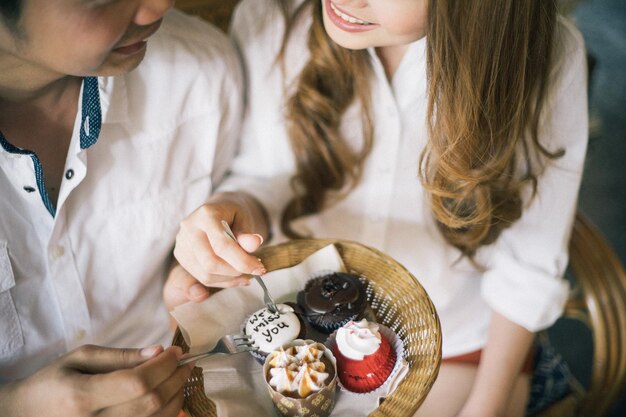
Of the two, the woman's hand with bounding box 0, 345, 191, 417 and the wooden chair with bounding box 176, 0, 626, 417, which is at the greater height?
the woman's hand with bounding box 0, 345, 191, 417

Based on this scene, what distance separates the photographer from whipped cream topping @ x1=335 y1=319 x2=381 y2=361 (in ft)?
3.02

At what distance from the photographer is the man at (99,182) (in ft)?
2.61

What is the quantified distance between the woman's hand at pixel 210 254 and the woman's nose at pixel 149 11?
336 millimetres

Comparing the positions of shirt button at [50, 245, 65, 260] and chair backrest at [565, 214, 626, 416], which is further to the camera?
chair backrest at [565, 214, 626, 416]

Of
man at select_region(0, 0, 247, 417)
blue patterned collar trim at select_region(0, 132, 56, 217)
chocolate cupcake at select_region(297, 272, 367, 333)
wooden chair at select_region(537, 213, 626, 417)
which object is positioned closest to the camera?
man at select_region(0, 0, 247, 417)

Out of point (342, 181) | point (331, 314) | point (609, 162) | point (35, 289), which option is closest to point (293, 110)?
point (342, 181)

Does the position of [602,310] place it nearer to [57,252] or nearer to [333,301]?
[333,301]

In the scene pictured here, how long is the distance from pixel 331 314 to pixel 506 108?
481mm

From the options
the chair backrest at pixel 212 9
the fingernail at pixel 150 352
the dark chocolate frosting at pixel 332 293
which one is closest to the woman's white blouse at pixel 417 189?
the chair backrest at pixel 212 9

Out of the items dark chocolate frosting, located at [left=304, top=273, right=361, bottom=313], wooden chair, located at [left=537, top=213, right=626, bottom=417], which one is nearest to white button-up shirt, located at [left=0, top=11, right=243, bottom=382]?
dark chocolate frosting, located at [left=304, top=273, right=361, bottom=313]

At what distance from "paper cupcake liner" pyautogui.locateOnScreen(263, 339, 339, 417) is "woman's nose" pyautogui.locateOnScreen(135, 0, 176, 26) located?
56cm

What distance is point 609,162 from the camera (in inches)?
98.5

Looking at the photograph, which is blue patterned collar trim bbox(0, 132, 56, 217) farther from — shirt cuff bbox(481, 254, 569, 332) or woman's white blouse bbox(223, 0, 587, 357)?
shirt cuff bbox(481, 254, 569, 332)

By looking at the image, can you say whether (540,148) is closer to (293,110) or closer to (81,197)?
(293,110)
